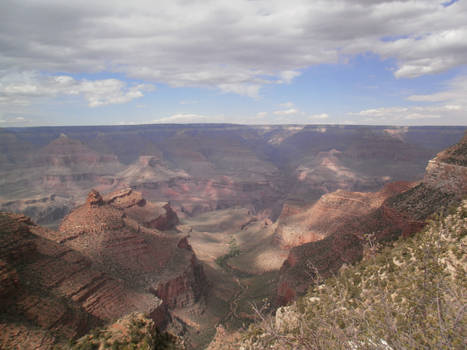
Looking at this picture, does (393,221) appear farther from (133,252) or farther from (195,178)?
(195,178)

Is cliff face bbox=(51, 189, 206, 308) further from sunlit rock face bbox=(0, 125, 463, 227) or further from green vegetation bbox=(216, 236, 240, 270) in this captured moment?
sunlit rock face bbox=(0, 125, 463, 227)

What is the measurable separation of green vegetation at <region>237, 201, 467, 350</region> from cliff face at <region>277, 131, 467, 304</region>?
10.5ft

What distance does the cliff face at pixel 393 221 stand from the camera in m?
27.1

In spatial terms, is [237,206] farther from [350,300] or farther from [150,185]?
[350,300]

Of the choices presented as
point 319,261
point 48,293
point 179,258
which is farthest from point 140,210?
point 319,261

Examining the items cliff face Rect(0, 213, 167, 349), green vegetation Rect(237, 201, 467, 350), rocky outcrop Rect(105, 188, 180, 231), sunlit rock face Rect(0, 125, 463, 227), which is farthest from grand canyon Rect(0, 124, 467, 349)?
sunlit rock face Rect(0, 125, 463, 227)

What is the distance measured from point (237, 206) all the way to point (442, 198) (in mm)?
119616

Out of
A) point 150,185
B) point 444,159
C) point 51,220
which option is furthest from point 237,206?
point 444,159

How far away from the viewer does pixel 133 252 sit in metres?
42.3

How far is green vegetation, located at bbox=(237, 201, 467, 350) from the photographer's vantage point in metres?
12.3

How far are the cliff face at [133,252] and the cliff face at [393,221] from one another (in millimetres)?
14388

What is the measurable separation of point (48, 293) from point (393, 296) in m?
25.5

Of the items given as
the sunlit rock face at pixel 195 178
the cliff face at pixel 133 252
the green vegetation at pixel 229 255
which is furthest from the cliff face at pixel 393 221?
the sunlit rock face at pixel 195 178

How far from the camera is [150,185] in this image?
493ft
